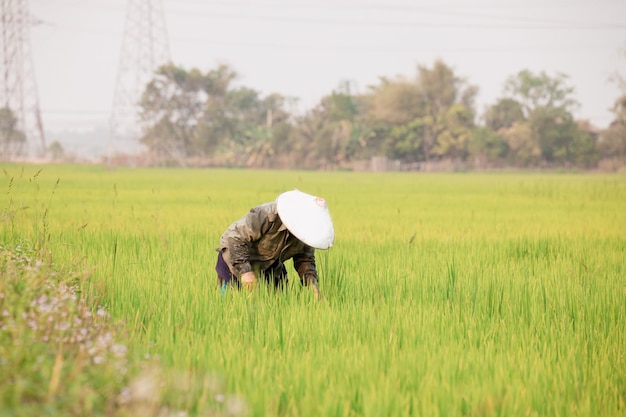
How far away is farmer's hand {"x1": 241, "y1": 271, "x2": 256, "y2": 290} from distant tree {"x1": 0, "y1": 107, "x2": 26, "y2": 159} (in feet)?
121

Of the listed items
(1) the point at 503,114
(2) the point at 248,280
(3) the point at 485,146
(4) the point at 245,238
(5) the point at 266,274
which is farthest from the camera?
(1) the point at 503,114

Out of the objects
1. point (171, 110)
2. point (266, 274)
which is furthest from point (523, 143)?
point (266, 274)

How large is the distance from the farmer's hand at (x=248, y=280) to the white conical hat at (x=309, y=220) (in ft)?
1.77

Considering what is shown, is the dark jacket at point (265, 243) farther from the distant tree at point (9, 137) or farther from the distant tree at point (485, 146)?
the distant tree at point (485, 146)

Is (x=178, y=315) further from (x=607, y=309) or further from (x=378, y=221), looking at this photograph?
(x=378, y=221)

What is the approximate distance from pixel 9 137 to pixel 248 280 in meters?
43.7

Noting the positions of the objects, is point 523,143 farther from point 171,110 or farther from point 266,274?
point 266,274

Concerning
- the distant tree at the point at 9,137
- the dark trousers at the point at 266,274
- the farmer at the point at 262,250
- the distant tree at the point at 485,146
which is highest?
the distant tree at the point at 9,137

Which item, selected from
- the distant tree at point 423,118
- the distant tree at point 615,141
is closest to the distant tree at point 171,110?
the distant tree at point 423,118

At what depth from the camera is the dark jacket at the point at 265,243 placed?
3848mm

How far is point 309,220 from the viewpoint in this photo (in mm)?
3354

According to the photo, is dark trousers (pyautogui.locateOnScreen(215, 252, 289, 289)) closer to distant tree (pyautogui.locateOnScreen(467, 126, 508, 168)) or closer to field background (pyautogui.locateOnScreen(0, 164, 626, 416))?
field background (pyautogui.locateOnScreen(0, 164, 626, 416))

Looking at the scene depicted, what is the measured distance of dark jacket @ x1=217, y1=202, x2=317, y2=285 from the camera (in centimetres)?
385

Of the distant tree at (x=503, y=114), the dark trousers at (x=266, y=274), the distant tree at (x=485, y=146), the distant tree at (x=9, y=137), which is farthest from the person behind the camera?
the distant tree at (x=503, y=114)
